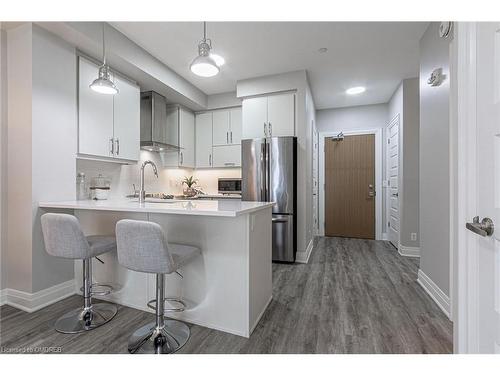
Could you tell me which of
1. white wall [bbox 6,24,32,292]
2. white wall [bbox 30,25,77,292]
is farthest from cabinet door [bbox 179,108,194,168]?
white wall [bbox 6,24,32,292]

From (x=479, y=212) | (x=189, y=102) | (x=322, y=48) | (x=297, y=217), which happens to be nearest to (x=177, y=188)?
(x=189, y=102)

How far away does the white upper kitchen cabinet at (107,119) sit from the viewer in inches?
101

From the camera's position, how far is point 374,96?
4500 millimetres

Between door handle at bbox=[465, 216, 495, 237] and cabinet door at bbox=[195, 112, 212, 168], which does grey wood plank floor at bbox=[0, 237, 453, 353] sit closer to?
door handle at bbox=[465, 216, 495, 237]

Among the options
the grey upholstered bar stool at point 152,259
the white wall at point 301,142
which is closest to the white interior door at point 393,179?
the white wall at point 301,142

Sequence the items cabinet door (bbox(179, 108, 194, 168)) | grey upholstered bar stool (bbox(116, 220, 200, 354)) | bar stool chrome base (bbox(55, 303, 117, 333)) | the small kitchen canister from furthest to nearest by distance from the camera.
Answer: cabinet door (bbox(179, 108, 194, 168))
the small kitchen canister
bar stool chrome base (bbox(55, 303, 117, 333))
grey upholstered bar stool (bbox(116, 220, 200, 354))

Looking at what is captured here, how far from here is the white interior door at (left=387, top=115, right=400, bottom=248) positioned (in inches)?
161

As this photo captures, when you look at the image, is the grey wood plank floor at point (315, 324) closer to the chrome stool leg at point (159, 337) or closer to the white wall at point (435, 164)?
the chrome stool leg at point (159, 337)

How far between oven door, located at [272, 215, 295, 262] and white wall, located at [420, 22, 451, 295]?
1511 millimetres

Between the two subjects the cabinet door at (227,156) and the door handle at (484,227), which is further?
the cabinet door at (227,156)

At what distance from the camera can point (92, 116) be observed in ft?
8.73

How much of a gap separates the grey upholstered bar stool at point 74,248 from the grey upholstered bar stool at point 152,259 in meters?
0.40
